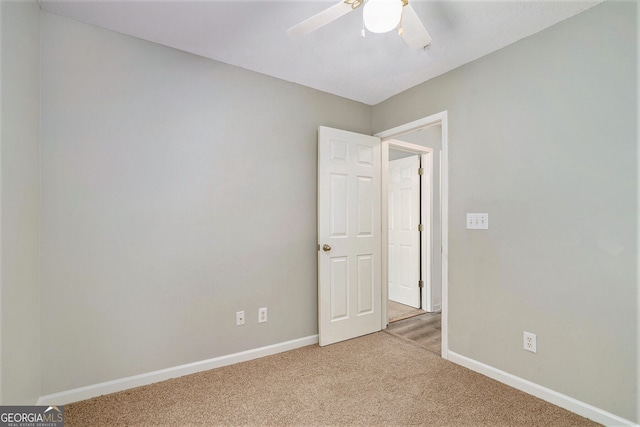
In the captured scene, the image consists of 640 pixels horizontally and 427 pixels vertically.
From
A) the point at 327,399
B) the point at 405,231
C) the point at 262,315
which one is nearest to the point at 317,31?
the point at 262,315

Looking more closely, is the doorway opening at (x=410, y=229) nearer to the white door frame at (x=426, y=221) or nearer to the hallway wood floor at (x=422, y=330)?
the white door frame at (x=426, y=221)

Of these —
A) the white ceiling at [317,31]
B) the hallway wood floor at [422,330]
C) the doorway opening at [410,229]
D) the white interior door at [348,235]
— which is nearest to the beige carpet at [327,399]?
the hallway wood floor at [422,330]

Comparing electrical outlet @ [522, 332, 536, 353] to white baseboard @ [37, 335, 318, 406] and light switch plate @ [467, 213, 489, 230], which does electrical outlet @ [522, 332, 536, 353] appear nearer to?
light switch plate @ [467, 213, 489, 230]

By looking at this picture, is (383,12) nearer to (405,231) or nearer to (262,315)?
(262,315)

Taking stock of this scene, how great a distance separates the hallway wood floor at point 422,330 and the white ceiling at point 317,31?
242 centimetres

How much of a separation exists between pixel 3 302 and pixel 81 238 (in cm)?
69

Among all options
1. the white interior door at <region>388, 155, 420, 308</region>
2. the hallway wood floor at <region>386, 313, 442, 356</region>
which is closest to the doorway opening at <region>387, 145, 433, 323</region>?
the white interior door at <region>388, 155, 420, 308</region>

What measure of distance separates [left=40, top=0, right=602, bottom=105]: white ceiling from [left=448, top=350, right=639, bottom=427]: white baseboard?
7.65 feet

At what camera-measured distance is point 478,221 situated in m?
2.39

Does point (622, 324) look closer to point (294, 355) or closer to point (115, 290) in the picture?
point (294, 355)

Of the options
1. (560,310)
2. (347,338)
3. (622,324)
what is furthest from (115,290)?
(622,324)

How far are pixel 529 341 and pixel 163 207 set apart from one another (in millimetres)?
2695

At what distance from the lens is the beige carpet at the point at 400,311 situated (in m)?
3.73

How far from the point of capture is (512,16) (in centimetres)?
191
